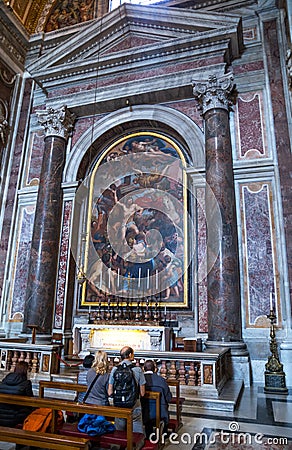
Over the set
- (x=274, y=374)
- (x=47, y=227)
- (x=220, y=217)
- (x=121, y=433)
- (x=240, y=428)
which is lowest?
(x=240, y=428)

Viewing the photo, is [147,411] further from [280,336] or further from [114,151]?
[114,151]

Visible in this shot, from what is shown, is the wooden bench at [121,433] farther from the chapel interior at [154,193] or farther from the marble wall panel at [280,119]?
the marble wall panel at [280,119]

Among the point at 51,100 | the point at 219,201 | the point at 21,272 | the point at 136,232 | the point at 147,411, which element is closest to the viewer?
the point at 147,411

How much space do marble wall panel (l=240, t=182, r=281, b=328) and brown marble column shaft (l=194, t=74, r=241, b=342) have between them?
0.35 m

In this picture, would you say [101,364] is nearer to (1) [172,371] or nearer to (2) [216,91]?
(1) [172,371]

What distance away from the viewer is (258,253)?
28.3 ft

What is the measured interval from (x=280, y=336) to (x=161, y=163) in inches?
219

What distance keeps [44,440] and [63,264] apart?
8028mm

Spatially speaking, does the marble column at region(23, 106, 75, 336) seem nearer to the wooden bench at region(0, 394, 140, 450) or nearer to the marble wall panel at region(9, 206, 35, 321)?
the marble wall panel at region(9, 206, 35, 321)

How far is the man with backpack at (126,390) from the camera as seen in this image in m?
3.58

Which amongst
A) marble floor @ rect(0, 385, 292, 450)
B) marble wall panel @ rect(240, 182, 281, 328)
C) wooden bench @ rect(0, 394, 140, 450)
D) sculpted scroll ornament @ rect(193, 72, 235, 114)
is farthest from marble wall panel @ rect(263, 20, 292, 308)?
wooden bench @ rect(0, 394, 140, 450)

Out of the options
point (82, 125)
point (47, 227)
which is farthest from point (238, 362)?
point (82, 125)

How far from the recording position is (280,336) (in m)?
7.96

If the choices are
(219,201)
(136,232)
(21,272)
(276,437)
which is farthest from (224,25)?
(276,437)
